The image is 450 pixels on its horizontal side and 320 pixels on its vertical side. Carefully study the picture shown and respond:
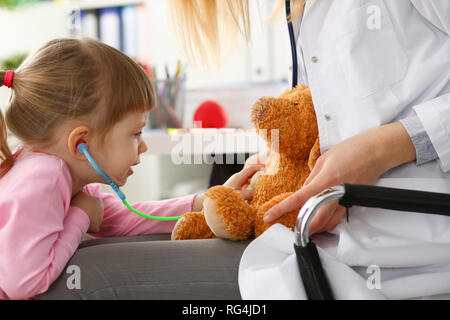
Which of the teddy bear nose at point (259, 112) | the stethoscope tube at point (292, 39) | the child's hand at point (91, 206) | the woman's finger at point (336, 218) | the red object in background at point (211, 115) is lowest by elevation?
the child's hand at point (91, 206)

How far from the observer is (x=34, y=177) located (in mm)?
744

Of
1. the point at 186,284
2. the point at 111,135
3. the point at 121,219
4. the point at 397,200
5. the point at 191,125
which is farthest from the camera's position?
the point at 191,125

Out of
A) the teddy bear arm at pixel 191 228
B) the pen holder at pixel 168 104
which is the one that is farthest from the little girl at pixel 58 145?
the pen holder at pixel 168 104

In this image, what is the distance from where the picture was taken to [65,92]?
2.65 ft

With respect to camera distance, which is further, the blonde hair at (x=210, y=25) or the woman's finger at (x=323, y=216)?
the blonde hair at (x=210, y=25)

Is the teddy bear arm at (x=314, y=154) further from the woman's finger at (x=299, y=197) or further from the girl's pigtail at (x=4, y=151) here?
the girl's pigtail at (x=4, y=151)

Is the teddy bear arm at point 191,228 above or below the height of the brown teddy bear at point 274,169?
below

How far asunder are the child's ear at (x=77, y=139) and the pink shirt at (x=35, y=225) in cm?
3

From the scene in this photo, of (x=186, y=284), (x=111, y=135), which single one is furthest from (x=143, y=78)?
(x=186, y=284)

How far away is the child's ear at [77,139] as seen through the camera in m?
0.82

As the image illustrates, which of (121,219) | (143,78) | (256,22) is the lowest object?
(121,219)

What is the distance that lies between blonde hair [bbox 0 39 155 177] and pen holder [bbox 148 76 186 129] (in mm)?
908

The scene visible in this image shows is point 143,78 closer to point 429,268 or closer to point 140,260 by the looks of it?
point 140,260
